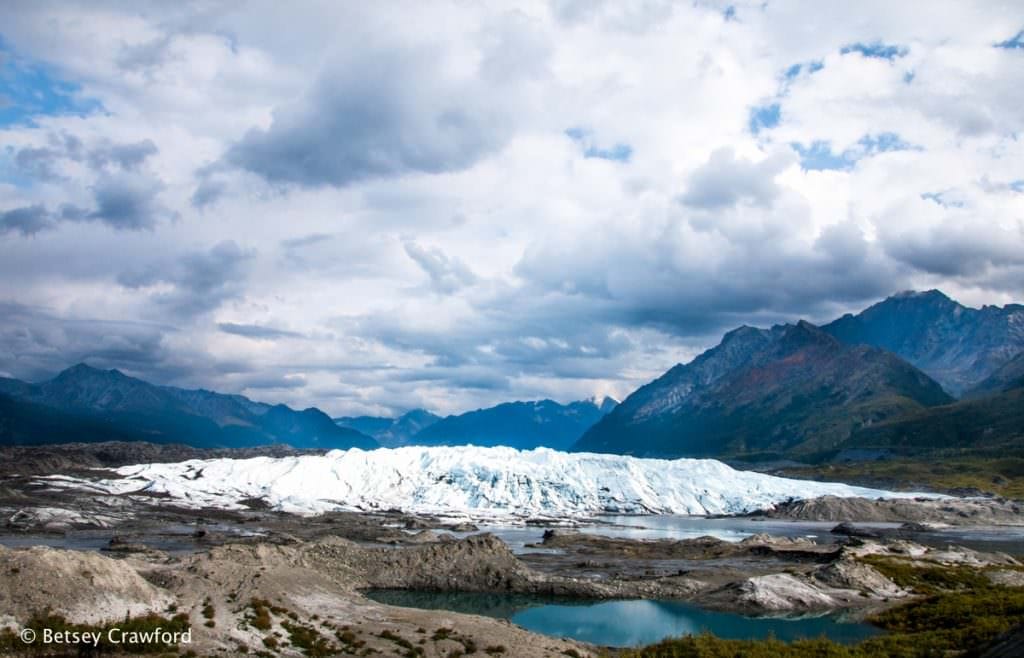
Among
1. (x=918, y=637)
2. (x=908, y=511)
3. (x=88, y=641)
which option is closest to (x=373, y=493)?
(x=908, y=511)

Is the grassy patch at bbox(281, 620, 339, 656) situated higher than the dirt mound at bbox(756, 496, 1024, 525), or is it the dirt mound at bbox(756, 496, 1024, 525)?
the grassy patch at bbox(281, 620, 339, 656)

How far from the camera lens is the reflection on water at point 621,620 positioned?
180ft

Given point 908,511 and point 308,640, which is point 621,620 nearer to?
point 308,640

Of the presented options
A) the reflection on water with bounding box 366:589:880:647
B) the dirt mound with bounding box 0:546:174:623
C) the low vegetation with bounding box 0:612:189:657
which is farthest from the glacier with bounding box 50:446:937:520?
the low vegetation with bounding box 0:612:189:657

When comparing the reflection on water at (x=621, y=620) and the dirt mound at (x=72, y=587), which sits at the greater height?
the dirt mound at (x=72, y=587)

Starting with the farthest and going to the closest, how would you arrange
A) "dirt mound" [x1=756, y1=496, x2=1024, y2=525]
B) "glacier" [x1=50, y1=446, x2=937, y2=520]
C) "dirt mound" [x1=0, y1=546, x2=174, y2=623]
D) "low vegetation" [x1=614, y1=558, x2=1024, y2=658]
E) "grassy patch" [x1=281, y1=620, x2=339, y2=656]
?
"glacier" [x1=50, y1=446, x2=937, y2=520], "dirt mound" [x1=756, y1=496, x2=1024, y2=525], "grassy patch" [x1=281, y1=620, x2=339, y2=656], "low vegetation" [x1=614, y1=558, x2=1024, y2=658], "dirt mound" [x1=0, y1=546, x2=174, y2=623]

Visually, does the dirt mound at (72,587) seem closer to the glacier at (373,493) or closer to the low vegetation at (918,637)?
the low vegetation at (918,637)

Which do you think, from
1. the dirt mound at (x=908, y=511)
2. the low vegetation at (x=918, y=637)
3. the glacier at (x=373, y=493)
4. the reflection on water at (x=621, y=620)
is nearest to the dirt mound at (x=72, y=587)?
the low vegetation at (x=918, y=637)

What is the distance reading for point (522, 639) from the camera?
43.3 m

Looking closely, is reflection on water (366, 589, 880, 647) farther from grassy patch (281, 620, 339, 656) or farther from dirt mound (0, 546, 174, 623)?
dirt mound (0, 546, 174, 623)

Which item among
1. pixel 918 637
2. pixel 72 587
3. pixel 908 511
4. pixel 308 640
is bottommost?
pixel 908 511

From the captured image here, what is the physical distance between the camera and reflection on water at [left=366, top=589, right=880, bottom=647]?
54719mm

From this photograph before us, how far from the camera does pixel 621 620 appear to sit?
61250mm

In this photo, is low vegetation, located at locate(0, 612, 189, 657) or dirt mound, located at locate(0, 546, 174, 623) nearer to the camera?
low vegetation, located at locate(0, 612, 189, 657)
